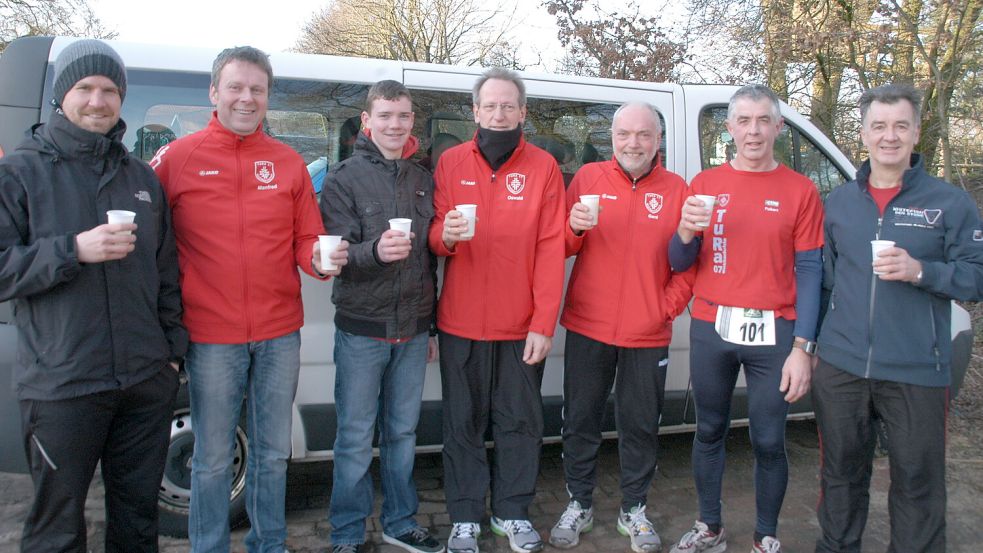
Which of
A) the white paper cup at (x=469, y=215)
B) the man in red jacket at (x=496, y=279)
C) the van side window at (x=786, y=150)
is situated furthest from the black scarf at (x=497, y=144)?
the van side window at (x=786, y=150)

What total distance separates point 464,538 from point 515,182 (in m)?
1.57

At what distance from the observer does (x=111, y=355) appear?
7.15 feet

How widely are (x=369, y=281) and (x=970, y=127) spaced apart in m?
8.35

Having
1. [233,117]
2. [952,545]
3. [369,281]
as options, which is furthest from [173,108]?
[952,545]

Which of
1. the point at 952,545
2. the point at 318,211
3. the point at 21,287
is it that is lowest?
the point at 952,545

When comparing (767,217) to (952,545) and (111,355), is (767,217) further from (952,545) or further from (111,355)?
(111,355)

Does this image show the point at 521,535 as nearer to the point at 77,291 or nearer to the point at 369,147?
the point at 369,147

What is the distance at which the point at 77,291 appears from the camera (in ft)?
6.96

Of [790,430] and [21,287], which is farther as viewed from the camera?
[790,430]

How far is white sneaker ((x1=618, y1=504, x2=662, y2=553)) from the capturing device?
3.27 m

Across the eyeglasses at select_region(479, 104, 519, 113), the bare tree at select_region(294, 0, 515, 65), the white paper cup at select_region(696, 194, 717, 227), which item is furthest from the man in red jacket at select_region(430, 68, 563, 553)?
the bare tree at select_region(294, 0, 515, 65)

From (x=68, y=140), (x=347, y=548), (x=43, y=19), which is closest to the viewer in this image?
(x=68, y=140)

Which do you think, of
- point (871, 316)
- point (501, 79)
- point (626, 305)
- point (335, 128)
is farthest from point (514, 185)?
point (871, 316)

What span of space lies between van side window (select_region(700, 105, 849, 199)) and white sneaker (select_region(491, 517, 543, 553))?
2007mm
